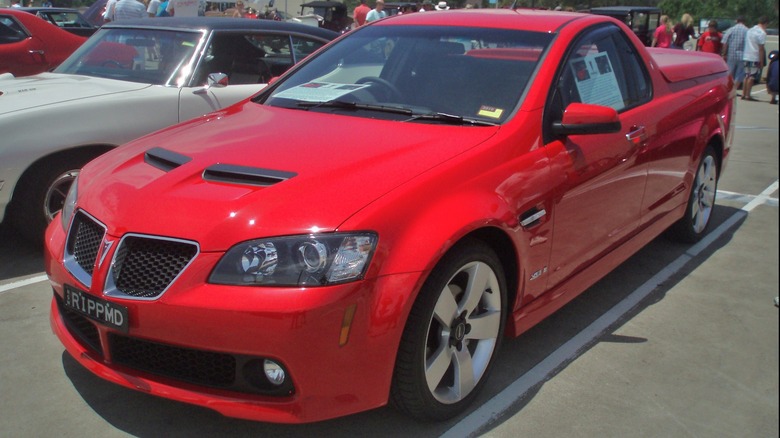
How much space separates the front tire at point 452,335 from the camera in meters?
2.75

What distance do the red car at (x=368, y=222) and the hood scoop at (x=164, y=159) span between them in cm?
2

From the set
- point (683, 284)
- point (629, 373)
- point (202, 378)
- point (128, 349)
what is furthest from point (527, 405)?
point (683, 284)

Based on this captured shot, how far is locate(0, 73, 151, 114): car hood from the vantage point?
15.8 feet

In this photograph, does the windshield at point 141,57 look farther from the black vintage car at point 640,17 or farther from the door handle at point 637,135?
the black vintage car at point 640,17

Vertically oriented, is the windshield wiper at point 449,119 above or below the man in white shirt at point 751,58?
above

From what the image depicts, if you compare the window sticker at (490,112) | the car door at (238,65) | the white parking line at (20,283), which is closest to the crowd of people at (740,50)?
the car door at (238,65)

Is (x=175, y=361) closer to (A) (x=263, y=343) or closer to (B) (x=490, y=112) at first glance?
(A) (x=263, y=343)

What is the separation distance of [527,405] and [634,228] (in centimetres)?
152

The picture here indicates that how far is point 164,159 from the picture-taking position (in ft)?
10.4

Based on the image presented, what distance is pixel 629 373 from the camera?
3.50 meters

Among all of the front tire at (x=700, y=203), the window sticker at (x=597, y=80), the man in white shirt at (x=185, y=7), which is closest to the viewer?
the window sticker at (x=597, y=80)

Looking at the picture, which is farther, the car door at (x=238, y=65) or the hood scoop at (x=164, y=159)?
the car door at (x=238, y=65)

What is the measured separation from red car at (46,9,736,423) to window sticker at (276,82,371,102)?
14 millimetres

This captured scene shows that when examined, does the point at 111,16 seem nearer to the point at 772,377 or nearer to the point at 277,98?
the point at 277,98
